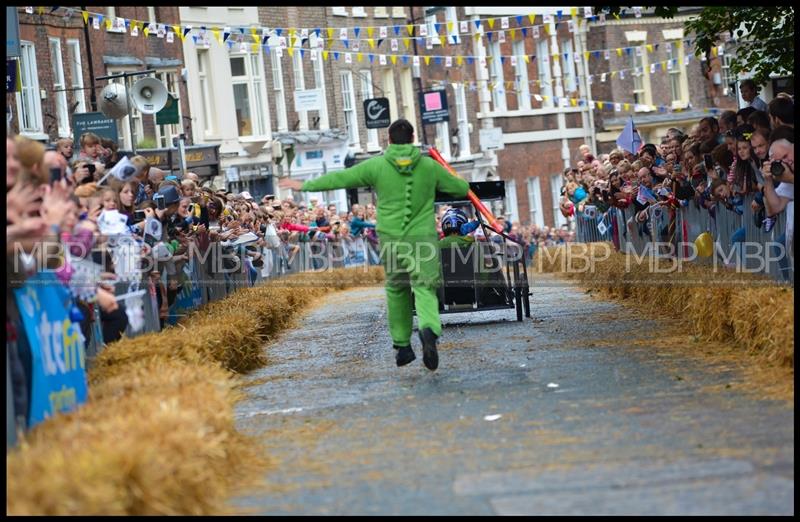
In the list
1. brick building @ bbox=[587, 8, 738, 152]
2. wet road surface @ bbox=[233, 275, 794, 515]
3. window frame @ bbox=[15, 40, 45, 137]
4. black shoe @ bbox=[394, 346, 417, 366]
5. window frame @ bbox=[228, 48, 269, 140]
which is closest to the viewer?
wet road surface @ bbox=[233, 275, 794, 515]

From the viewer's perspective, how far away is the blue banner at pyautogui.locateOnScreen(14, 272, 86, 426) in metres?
9.91

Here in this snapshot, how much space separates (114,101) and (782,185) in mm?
15699

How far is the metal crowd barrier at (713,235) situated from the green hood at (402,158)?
3.22 metres

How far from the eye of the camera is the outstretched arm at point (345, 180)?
1404 cm

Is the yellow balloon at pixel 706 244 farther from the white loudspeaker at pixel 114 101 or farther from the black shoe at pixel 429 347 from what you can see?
the white loudspeaker at pixel 114 101

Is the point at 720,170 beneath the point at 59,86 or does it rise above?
beneath

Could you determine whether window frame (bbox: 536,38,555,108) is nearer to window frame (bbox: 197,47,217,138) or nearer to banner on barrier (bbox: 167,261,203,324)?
window frame (bbox: 197,47,217,138)

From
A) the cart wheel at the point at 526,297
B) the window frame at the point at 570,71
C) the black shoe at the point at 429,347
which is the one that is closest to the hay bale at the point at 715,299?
the cart wheel at the point at 526,297

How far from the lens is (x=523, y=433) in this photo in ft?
33.9

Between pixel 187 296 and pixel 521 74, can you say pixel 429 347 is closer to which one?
pixel 187 296

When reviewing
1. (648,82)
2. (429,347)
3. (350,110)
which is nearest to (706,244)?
(429,347)

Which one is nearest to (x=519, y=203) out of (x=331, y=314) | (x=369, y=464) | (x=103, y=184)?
(x=331, y=314)

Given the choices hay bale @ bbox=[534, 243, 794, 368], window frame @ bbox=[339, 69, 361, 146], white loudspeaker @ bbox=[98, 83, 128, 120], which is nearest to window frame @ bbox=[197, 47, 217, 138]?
window frame @ bbox=[339, 69, 361, 146]

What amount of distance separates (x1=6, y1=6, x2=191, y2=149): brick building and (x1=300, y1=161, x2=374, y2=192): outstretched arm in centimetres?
2340
